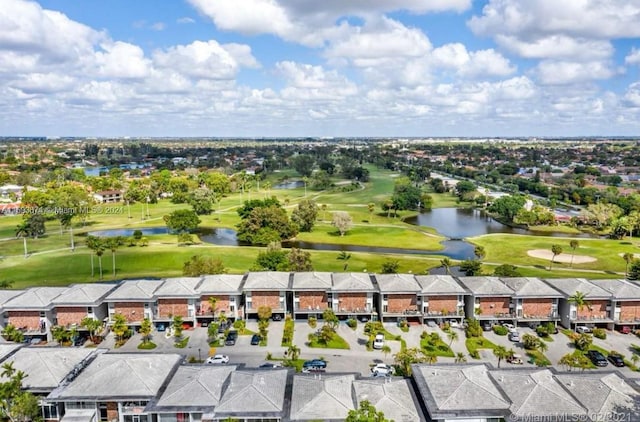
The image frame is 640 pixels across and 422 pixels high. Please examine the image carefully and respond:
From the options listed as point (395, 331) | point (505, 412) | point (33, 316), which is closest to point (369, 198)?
point (395, 331)

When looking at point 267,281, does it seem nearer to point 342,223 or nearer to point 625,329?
point 625,329

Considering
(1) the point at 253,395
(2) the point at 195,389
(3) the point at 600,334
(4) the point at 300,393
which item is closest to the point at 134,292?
(2) the point at 195,389

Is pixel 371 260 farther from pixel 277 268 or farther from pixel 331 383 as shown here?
pixel 331 383

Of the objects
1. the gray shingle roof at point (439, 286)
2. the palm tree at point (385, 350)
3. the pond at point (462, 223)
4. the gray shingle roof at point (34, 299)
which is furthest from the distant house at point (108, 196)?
the palm tree at point (385, 350)

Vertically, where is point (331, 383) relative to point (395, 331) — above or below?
above

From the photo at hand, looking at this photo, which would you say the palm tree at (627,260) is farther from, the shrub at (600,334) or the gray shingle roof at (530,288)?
the shrub at (600,334)

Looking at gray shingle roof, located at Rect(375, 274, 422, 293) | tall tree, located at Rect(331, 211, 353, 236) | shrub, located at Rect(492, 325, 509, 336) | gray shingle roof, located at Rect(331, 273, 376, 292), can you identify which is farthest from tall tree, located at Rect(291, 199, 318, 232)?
shrub, located at Rect(492, 325, 509, 336)
